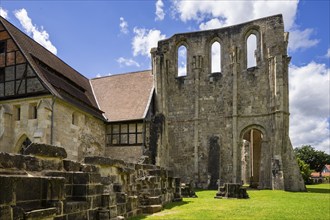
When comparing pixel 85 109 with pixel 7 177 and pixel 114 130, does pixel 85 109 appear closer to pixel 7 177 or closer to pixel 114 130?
pixel 114 130

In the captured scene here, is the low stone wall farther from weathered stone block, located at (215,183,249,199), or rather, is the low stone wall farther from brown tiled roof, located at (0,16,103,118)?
brown tiled roof, located at (0,16,103,118)

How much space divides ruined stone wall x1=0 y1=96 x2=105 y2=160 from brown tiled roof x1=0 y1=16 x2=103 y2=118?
2.65ft

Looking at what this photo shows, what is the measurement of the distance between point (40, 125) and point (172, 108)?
11657 mm

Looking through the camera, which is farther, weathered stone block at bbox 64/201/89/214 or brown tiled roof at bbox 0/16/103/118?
brown tiled roof at bbox 0/16/103/118

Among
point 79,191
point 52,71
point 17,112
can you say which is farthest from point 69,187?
point 52,71

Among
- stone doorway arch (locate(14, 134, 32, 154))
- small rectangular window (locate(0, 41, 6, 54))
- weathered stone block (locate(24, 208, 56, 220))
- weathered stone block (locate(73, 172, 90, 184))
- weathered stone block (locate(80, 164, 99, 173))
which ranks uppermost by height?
small rectangular window (locate(0, 41, 6, 54))

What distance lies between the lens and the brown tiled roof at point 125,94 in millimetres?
24484

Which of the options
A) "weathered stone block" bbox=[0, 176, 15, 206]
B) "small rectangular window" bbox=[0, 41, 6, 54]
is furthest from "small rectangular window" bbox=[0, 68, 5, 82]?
"weathered stone block" bbox=[0, 176, 15, 206]

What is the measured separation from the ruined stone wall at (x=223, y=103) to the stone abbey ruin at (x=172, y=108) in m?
0.07

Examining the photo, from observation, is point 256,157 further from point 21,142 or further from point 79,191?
point 79,191

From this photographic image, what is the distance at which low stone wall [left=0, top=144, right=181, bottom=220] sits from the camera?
5.34 meters

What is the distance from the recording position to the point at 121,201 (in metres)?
9.41

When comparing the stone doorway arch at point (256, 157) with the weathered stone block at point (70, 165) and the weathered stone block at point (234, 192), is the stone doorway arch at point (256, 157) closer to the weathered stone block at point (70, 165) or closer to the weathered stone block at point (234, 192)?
the weathered stone block at point (234, 192)

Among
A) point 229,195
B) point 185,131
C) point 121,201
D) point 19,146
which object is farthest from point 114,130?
point 121,201
